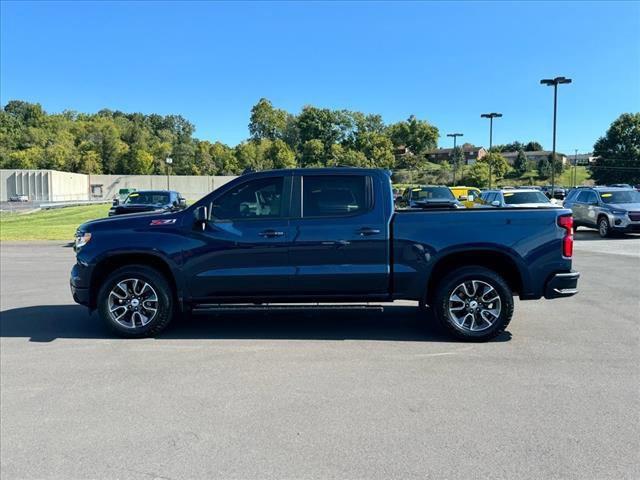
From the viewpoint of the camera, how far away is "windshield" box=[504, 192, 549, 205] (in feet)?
63.6

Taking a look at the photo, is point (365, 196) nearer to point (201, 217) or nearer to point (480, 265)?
point (480, 265)

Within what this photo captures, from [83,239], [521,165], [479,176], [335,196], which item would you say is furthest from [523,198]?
[521,165]

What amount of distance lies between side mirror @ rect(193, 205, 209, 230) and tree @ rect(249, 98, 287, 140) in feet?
363

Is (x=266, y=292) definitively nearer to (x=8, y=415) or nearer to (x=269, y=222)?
(x=269, y=222)

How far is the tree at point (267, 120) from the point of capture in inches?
4532

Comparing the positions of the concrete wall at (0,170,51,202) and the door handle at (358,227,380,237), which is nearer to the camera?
the door handle at (358,227,380,237)

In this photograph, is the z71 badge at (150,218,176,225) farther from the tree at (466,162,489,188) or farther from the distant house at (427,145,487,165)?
the distant house at (427,145,487,165)

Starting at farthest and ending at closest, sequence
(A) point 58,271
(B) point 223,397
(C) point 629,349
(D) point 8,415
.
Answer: (A) point 58,271
(C) point 629,349
(B) point 223,397
(D) point 8,415

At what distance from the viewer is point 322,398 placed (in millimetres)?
4230

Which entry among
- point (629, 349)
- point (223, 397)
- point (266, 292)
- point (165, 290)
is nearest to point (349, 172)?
point (266, 292)

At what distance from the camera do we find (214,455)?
3352 millimetres

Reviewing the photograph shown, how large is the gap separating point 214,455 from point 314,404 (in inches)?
39.4

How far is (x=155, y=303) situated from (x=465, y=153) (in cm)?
17575

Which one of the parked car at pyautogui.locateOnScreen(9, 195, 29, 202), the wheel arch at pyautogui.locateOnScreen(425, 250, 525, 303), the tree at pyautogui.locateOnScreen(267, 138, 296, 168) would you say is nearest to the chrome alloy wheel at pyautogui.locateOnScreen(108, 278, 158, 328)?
the wheel arch at pyautogui.locateOnScreen(425, 250, 525, 303)
